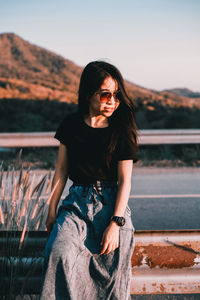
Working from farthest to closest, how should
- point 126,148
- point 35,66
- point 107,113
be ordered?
point 35,66
point 107,113
point 126,148

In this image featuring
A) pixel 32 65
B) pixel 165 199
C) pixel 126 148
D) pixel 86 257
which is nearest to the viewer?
pixel 86 257

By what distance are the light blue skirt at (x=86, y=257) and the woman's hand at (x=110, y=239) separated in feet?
0.11

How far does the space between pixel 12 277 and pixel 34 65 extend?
2618 inches

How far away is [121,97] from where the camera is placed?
88.1 inches

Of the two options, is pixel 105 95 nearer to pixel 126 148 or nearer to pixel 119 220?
pixel 126 148

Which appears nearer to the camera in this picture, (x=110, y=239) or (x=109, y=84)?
(x=110, y=239)

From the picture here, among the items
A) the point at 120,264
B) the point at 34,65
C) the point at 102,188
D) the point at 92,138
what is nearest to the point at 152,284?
the point at 120,264

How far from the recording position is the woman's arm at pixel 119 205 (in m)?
1.82

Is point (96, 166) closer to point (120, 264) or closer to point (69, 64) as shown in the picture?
point (120, 264)

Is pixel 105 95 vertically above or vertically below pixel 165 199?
above

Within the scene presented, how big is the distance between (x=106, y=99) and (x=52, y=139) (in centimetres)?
526

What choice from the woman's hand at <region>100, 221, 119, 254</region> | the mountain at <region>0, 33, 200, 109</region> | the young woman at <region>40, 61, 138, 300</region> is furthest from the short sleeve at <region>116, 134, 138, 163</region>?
the mountain at <region>0, 33, 200, 109</region>

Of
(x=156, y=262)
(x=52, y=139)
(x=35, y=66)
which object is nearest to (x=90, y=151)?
(x=156, y=262)

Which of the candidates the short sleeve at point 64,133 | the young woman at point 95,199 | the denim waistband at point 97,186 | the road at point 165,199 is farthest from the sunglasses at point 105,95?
the road at point 165,199
